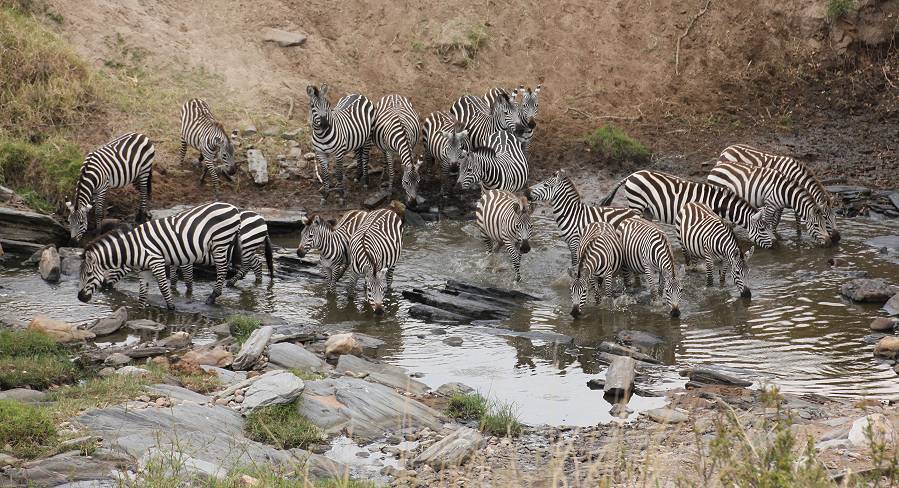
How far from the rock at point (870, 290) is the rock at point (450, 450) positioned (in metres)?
7.08

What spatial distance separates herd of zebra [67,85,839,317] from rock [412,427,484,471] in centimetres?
507

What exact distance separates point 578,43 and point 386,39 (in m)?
4.02

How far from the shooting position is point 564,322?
14188mm

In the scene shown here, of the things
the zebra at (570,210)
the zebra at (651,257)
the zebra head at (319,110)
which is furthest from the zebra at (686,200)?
the zebra head at (319,110)

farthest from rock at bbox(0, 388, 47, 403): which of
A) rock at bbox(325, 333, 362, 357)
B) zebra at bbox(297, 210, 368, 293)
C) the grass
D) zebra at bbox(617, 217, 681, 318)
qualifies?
the grass

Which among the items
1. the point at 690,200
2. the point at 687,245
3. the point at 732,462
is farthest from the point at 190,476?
the point at 690,200

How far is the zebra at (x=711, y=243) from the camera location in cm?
1484

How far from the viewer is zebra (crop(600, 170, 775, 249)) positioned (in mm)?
16844

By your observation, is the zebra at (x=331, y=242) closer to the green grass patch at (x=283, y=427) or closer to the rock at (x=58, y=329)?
the rock at (x=58, y=329)

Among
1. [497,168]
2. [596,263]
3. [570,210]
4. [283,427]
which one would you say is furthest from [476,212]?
[283,427]

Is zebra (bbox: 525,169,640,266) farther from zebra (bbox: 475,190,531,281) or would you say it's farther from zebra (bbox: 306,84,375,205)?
zebra (bbox: 306,84,375,205)

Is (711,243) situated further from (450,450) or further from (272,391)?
(272,391)

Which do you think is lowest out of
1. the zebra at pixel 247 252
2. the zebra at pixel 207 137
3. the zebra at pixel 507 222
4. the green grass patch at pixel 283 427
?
the green grass patch at pixel 283 427

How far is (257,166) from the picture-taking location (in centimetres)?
1958
